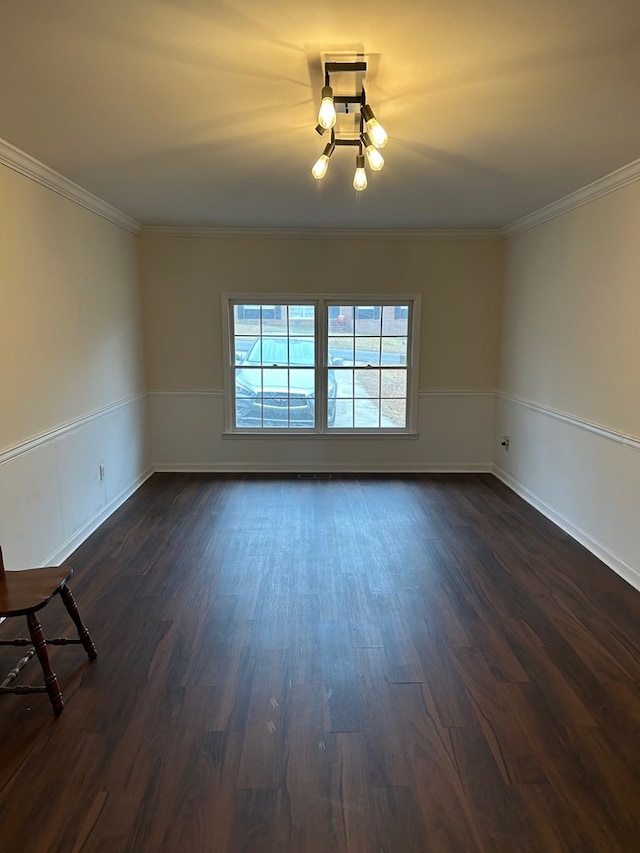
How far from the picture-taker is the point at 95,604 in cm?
288

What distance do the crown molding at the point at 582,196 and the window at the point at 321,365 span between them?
1.22m

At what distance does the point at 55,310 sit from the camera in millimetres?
3326

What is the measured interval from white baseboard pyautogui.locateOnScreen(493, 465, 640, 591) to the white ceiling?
2.39 metres

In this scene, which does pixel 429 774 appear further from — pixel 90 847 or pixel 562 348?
pixel 562 348

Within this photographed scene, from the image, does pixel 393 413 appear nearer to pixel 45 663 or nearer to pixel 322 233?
pixel 322 233

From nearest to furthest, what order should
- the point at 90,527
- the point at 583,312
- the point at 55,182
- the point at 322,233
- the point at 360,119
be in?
the point at 360,119 → the point at 55,182 → the point at 583,312 → the point at 90,527 → the point at 322,233

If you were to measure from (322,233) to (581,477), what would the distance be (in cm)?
321

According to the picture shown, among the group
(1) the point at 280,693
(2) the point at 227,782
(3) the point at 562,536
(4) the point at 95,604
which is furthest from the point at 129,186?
(3) the point at 562,536

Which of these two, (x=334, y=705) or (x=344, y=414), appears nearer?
(x=334, y=705)

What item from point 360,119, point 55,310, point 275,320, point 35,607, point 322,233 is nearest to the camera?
point 35,607

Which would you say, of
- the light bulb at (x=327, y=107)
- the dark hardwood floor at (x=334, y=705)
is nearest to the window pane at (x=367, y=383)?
the dark hardwood floor at (x=334, y=705)

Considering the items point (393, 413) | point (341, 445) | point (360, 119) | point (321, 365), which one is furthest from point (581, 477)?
point (360, 119)

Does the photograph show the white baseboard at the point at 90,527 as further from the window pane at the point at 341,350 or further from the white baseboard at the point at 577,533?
the white baseboard at the point at 577,533

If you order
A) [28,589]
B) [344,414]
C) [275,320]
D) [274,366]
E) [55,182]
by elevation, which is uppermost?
[55,182]
